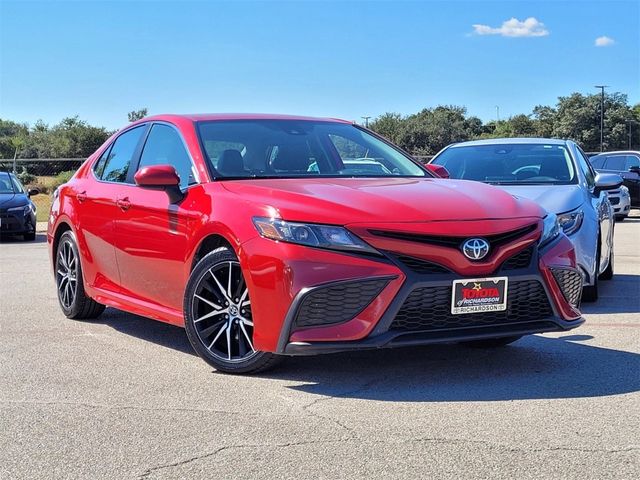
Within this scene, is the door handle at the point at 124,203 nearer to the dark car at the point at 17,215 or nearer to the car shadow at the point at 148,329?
the car shadow at the point at 148,329

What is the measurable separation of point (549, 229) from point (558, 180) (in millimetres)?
3208

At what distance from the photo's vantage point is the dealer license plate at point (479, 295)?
468 centimetres

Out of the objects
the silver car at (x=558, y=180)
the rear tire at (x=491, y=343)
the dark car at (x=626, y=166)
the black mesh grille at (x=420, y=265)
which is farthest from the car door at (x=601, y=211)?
the dark car at (x=626, y=166)

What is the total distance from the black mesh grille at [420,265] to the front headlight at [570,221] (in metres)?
2.79

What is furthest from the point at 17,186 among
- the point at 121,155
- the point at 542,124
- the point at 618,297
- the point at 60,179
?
the point at 542,124

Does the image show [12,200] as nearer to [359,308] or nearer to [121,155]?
[121,155]

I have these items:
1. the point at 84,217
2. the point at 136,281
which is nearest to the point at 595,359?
the point at 136,281

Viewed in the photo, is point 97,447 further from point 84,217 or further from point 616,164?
point 616,164

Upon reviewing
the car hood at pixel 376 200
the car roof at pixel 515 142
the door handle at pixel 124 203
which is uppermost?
the car roof at pixel 515 142

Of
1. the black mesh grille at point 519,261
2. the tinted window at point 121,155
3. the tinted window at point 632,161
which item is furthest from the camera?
the tinted window at point 632,161

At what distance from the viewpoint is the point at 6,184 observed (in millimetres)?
18156

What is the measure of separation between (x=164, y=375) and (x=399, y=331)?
144 centimetres

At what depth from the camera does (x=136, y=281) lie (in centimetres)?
604

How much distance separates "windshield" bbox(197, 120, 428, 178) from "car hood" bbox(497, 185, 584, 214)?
1.53m
